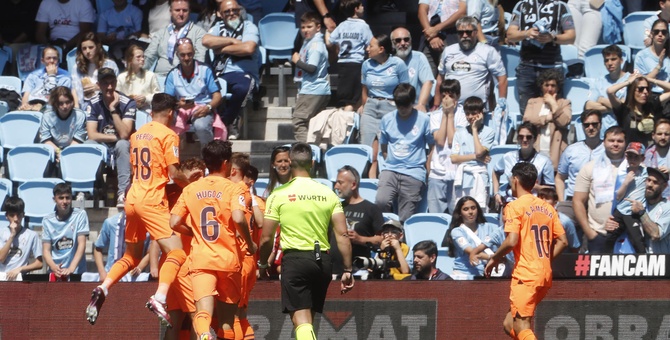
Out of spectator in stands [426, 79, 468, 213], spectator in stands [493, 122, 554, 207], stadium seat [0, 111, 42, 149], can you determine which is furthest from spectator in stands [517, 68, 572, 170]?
stadium seat [0, 111, 42, 149]

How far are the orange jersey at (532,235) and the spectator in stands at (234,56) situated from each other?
5.66 metres

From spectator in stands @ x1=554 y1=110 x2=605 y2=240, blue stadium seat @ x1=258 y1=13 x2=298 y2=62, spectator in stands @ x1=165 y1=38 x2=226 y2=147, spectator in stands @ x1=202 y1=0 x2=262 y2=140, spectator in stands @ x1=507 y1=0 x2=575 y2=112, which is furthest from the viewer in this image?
blue stadium seat @ x1=258 y1=13 x2=298 y2=62

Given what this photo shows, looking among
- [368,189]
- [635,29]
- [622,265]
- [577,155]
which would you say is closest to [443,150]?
[368,189]

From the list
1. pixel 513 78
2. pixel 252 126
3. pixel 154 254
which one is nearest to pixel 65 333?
pixel 154 254

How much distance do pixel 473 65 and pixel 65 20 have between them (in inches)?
240

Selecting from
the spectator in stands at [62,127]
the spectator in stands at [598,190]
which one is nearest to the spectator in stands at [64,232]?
the spectator in stands at [62,127]

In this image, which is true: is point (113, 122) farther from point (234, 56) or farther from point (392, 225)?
point (392, 225)

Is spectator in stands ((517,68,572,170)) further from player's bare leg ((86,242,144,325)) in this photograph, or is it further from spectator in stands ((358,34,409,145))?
player's bare leg ((86,242,144,325))

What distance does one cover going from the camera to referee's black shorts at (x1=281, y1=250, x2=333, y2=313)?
10.9 metres

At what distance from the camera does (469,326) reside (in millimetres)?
12586

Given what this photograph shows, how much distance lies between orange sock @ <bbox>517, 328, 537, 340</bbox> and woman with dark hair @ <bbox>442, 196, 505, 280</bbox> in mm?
2016

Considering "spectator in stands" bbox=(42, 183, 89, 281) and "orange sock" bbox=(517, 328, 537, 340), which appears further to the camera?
"spectator in stands" bbox=(42, 183, 89, 281)

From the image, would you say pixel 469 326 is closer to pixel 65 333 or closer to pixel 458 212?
pixel 458 212

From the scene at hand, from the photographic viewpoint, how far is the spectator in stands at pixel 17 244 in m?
15.0
